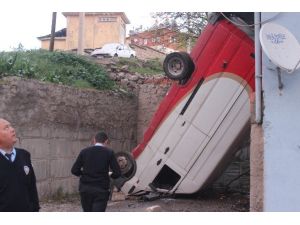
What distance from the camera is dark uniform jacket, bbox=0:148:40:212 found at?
13.6 feet

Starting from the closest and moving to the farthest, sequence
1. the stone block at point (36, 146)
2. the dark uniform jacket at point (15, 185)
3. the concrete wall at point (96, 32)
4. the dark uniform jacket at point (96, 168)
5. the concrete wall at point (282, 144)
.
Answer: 1. the dark uniform jacket at point (15, 185)
2. the concrete wall at point (282, 144)
3. the dark uniform jacket at point (96, 168)
4. the stone block at point (36, 146)
5. the concrete wall at point (96, 32)

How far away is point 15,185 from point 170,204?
4.48 meters

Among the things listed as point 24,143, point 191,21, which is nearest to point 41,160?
point 24,143

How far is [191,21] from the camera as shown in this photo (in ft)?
56.3

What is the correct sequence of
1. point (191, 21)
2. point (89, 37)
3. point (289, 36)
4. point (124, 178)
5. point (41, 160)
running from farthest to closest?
1. point (89, 37)
2. point (191, 21)
3. point (41, 160)
4. point (124, 178)
5. point (289, 36)

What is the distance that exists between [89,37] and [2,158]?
115 ft

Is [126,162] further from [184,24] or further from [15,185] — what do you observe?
[184,24]

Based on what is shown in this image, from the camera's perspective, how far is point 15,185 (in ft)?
13.8

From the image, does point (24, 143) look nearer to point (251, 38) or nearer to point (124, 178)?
point (124, 178)

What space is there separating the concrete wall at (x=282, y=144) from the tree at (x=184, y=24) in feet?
38.9

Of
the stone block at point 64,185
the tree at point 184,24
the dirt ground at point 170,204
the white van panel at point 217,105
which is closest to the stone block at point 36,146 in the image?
the stone block at point 64,185

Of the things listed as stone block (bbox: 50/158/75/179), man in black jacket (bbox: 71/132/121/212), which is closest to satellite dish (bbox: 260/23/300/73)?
man in black jacket (bbox: 71/132/121/212)

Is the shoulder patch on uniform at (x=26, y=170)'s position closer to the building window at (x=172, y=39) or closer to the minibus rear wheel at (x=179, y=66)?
the minibus rear wheel at (x=179, y=66)

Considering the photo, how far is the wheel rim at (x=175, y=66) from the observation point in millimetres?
7895
